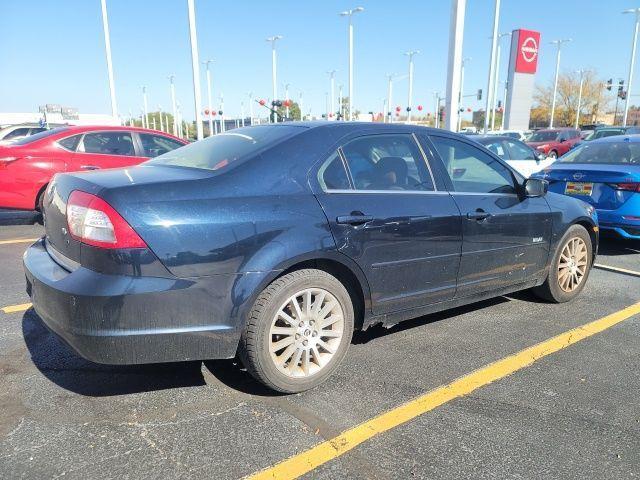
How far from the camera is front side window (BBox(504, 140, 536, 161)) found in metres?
10.5

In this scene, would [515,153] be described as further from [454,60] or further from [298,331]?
[298,331]

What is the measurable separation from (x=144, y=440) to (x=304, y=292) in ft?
3.59

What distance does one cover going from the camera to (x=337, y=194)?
9.96 feet

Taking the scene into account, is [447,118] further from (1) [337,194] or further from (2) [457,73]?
(1) [337,194]

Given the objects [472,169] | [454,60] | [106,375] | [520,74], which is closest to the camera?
[106,375]

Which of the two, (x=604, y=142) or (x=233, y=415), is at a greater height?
(x=604, y=142)

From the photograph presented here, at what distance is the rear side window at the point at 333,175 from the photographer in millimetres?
3033

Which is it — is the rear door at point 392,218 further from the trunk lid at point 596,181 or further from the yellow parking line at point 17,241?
the yellow parking line at point 17,241

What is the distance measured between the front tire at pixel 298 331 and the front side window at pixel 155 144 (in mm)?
5922

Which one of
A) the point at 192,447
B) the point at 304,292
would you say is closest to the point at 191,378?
the point at 192,447

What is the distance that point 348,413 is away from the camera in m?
2.76

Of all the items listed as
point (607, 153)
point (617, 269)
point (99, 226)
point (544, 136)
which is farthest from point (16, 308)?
point (544, 136)

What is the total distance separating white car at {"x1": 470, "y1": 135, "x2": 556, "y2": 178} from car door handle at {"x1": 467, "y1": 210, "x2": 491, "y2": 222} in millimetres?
6775

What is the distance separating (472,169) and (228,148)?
191cm
